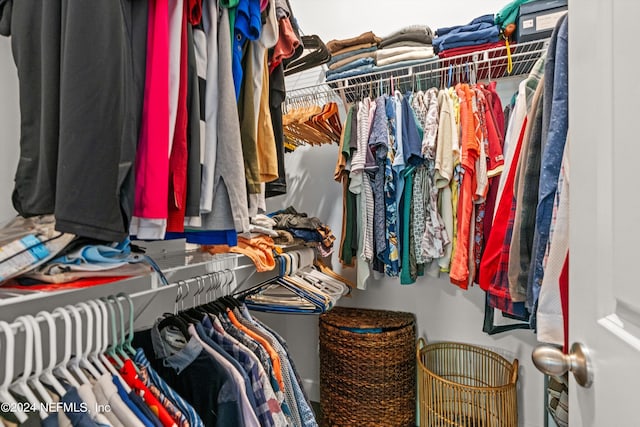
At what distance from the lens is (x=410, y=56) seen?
1.84 m

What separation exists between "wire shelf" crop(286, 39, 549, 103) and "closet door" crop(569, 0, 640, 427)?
1.27 m

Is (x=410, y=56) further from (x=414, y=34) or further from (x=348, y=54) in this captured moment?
(x=348, y=54)

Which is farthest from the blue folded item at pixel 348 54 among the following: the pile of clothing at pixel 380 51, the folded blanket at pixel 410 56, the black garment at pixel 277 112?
the black garment at pixel 277 112

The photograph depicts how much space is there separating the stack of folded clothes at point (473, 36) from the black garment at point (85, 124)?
151 centimetres

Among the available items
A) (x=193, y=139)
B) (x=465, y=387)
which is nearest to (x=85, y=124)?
(x=193, y=139)

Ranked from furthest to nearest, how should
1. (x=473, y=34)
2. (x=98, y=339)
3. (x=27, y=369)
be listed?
(x=473, y=34) < (x=98, y=339) < (x=27, y=369)

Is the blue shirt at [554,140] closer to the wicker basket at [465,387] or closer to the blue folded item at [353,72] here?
the wicker basket at [465,387]

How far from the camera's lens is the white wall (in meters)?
1.93

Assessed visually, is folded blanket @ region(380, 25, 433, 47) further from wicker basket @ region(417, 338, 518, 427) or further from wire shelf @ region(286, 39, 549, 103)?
wicker basket @ region(417, 338, 518, 427)

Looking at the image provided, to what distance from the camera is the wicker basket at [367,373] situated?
5.90 feet

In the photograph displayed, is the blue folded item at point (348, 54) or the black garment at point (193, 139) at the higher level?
the blue folded item at point (348, 54)

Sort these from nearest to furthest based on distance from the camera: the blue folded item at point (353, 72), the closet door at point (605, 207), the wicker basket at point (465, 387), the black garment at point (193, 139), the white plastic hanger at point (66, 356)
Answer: the closet door at point (605, 207) < the white plastic hanger at point (66, 356) < the black garment at point (193, 139) < the wicker basket at point (465, 387) < the blue folded item at point (353, 72)

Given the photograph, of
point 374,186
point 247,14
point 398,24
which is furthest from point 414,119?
point 247,14

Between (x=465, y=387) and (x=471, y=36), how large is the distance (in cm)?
164
